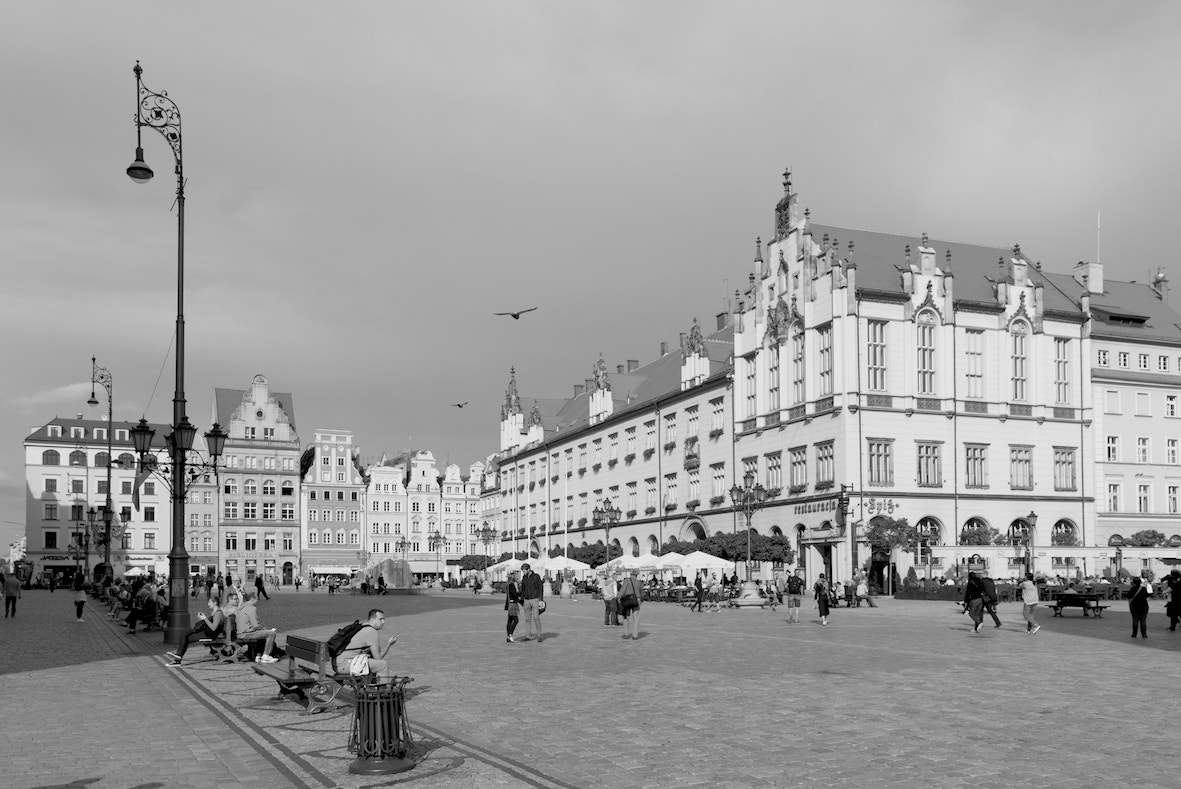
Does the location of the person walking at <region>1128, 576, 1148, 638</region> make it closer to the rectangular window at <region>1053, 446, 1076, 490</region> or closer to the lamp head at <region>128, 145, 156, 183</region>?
the lamp head at <region>128, 145, 156, 183</region>

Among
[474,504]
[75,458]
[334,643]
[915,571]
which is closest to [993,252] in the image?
[915,571]

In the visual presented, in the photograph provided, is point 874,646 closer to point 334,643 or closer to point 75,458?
point 334,643

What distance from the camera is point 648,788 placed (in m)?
9.90

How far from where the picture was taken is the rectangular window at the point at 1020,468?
209ft

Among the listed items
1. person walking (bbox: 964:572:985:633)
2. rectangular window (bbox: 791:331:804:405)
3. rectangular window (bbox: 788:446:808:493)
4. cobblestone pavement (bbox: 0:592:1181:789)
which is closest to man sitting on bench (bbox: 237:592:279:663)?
cobblestone pavement (bbox: 0:592:1181:789)

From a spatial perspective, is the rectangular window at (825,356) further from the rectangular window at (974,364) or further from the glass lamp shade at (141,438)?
the glass lamp shade at (141,438)

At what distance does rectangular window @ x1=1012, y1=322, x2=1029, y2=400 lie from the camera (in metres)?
64.8

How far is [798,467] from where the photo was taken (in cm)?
6431

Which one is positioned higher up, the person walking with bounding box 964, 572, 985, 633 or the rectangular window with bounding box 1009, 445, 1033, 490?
the rectangular window with bounding box 1009, 445, 1033, 490

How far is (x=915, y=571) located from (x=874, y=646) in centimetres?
3370

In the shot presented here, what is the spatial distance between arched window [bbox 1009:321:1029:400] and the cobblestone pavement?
41.5m

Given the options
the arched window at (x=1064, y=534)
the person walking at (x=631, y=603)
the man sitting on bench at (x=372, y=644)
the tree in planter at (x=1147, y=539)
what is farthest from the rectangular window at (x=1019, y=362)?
the man sitting on bench at (x=372, y=644)

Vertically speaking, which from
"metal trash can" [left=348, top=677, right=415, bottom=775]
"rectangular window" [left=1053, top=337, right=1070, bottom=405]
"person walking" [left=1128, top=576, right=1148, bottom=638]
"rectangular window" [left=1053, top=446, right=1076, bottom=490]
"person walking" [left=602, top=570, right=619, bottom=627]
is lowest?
"person walking" [left=602, top=570, right=619, bottom=627]

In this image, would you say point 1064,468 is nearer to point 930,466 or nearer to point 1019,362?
point 1019,362
